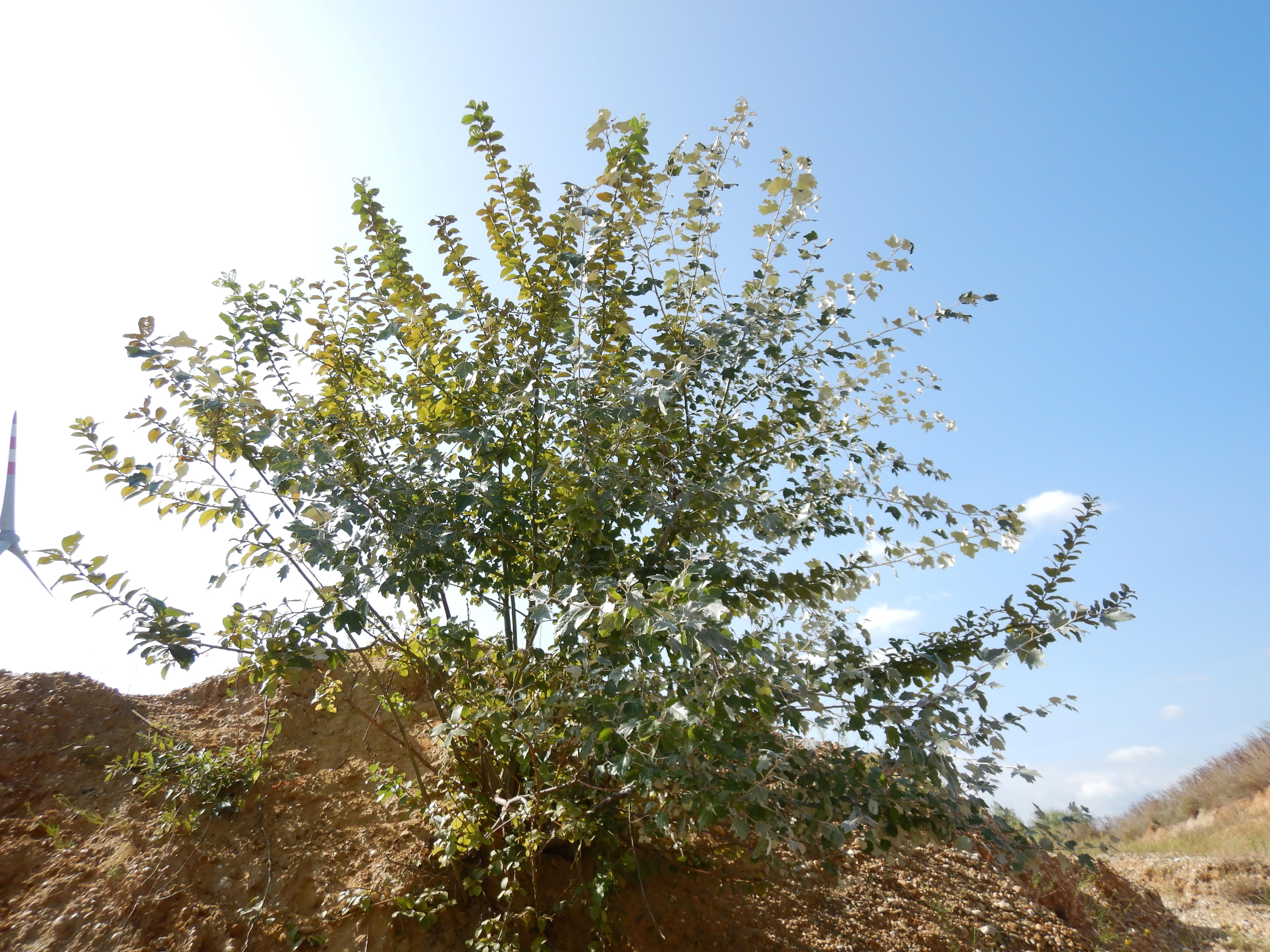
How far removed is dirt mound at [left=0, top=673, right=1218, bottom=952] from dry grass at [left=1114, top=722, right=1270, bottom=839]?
5.97 m

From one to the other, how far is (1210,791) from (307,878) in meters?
12.0

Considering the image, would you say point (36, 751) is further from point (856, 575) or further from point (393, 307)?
point (856, 575)

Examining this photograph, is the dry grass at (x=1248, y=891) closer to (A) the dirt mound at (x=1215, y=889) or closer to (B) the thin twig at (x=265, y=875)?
(A) the dirt mound at (x=1215, y=889)

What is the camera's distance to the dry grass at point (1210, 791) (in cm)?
1013

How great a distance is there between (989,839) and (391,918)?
281cm

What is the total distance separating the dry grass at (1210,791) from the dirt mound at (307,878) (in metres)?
5.97

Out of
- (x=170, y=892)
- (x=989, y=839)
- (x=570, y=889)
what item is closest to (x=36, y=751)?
(x=170, y=892)

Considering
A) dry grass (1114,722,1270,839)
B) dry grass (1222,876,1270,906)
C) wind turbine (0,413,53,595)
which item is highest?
wind turbine (0,413,53,595)

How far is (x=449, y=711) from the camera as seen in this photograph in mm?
3719

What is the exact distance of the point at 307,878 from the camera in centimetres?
399

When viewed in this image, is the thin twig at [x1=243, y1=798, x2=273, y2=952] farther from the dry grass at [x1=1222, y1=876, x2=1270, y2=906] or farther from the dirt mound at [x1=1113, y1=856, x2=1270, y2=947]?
the dry grass at [x1=1222, y1=876, x2=1270, y2=906]

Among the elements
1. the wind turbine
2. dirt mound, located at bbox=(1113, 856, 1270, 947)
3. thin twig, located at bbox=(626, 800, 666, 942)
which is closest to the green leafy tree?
thin twig, located at bbox=(626, 800, 666, 942)

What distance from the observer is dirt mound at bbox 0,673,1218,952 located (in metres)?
3.70

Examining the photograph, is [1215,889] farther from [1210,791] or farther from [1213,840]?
[1210,791]
